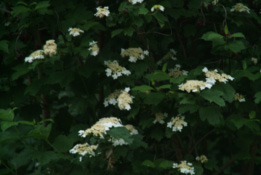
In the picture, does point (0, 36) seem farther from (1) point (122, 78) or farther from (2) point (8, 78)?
(1) point (122, 78)

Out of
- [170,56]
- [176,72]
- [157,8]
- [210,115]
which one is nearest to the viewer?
[210,115]

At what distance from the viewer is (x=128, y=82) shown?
130 inches

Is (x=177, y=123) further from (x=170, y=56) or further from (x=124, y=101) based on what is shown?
(x=170, y=56)

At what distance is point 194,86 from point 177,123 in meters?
0.39

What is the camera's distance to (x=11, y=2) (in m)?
3.60

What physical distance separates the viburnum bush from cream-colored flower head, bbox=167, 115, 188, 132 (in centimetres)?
1

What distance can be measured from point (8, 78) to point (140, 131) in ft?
4.20

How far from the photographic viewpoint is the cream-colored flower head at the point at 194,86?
286cm

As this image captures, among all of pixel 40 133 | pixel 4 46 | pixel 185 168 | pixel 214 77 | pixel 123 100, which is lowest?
pixel 185 168

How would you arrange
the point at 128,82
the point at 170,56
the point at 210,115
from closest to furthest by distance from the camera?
the point at 210,115 → the point at 128,82 → the point at 170,56

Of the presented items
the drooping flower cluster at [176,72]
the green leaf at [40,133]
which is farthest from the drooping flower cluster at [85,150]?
the drooping flower cluster at [176,72]

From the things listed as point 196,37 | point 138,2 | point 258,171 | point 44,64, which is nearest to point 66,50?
point 44,64

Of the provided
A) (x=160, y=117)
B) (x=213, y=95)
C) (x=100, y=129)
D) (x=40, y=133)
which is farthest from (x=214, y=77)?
(x=40, y=133)

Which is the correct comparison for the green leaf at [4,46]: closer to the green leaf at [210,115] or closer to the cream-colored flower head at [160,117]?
the cream-colored flower head at [160,117]
